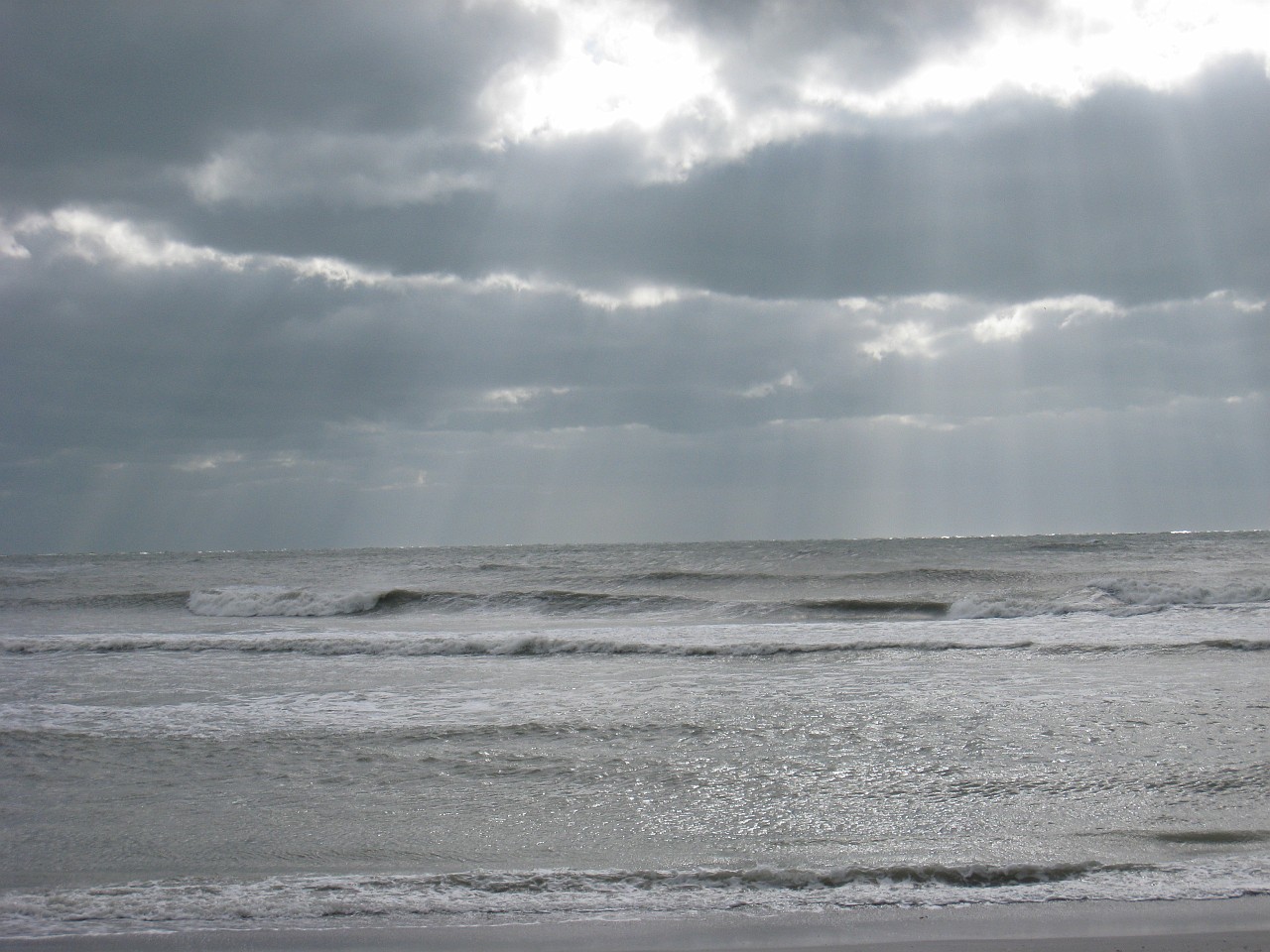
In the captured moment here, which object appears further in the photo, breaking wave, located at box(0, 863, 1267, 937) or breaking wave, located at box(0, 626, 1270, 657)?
breaking wave, located at box(0, 626, 1270, 657)

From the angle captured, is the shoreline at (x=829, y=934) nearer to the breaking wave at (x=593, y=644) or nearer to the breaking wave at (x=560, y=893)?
the breaking wave at (x=560, y=893)

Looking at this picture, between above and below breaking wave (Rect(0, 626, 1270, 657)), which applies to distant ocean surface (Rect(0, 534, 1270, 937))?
above

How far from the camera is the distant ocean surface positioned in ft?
18.2

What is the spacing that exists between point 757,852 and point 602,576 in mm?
30197

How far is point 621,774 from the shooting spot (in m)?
8.06

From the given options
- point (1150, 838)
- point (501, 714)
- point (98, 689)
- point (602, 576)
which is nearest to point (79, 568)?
point (602, 576)

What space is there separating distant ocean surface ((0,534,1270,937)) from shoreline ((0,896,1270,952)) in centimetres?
14

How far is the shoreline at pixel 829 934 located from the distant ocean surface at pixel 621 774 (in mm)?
144

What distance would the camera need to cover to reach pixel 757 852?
19.9 feet

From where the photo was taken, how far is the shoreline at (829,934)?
477 centimetres

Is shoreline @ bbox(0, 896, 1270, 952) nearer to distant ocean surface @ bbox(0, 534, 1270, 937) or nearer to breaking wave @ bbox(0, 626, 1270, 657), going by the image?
distant ocean surface @ bbox(0, 534, 1270, 937)

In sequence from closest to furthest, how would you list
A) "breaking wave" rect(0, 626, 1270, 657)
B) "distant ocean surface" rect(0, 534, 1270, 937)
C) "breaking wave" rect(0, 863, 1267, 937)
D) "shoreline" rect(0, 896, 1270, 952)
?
"shoreline" rect(0, 896, 1270, 952) → "breaking wave" rect(0, 863, 1267, 937) → "distant ocean surface" rect(0, 534, 1270, 937) → "breaking wave" rect(0, 626, 1270, 657)

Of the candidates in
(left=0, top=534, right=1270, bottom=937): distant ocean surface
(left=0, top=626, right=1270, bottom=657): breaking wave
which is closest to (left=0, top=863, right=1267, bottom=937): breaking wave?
(left=0, top=534, right=1270, bottom=937): distant ocean surface

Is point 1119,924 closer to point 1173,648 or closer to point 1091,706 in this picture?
point 1091,706
